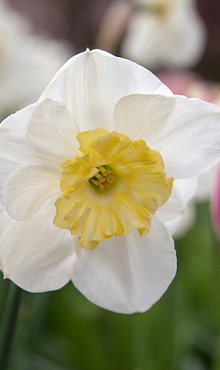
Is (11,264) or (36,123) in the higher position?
(36,123)

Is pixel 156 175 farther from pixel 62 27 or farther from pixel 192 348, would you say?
pixel 62 27

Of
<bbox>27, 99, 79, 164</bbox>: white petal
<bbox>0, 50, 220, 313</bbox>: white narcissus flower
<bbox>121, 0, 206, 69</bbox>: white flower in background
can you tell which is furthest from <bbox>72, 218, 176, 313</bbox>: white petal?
<bbox>121, 0, 206, 69</bbox>: white flower in background

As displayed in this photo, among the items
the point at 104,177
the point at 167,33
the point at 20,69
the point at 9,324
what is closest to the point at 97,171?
the point at 104,177

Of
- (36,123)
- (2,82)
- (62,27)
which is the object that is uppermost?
(36,123)

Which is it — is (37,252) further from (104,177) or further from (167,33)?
(167,33)

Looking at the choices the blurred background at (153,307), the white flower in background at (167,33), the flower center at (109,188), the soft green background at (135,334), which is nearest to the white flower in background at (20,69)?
the blurred background at (153,307)

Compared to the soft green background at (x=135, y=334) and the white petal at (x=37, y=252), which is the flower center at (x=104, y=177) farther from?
the soft green background at (x=135, y=334)

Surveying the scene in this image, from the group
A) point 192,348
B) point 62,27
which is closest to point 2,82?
point 192,348

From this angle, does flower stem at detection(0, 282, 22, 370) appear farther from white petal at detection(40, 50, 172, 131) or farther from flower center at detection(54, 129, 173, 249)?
white petal at detection(40, 50, 172, 131)
